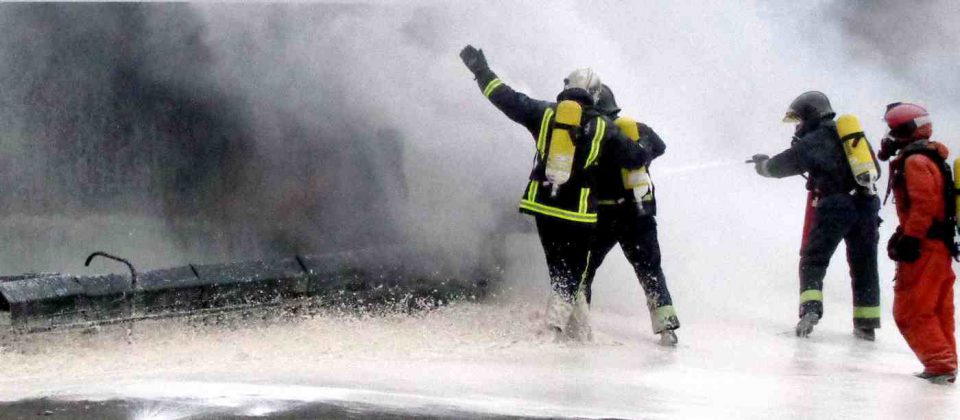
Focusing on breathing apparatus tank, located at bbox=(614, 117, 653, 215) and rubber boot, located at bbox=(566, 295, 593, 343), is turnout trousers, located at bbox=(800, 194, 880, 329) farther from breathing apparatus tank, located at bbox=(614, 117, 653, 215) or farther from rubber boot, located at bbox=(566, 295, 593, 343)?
rubber boot, located at bbox=(566, 295, 593, 343)

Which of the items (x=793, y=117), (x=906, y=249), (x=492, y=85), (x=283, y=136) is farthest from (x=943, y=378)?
(x=283, y=136)

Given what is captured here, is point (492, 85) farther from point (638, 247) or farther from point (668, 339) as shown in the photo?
point (668, 339)

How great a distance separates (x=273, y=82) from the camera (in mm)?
9164

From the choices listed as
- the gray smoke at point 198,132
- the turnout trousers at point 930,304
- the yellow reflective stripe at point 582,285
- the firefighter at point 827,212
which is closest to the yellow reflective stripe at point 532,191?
the yellow reflective stripe at point 582,285

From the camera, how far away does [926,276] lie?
6.59 meters

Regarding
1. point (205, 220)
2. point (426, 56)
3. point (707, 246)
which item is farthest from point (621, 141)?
point (205, 220)

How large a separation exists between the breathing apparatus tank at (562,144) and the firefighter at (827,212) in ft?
5.89

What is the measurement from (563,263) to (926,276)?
6.18 feet

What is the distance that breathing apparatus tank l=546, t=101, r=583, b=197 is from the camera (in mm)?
7008

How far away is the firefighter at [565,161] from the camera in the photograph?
23.2 feet

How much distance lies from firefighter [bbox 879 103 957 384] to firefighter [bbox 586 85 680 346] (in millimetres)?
1389

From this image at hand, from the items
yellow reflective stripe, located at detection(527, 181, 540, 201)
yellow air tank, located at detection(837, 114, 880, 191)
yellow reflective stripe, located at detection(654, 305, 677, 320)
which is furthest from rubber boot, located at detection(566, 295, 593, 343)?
yellow air tank, located at detection(837, 114, 880, 191)

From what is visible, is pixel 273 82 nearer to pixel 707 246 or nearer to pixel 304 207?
pixel 304 207

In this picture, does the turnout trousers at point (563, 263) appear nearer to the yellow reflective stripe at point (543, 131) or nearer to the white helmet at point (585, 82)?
the yellow reflective stripe at point (543, 131)
